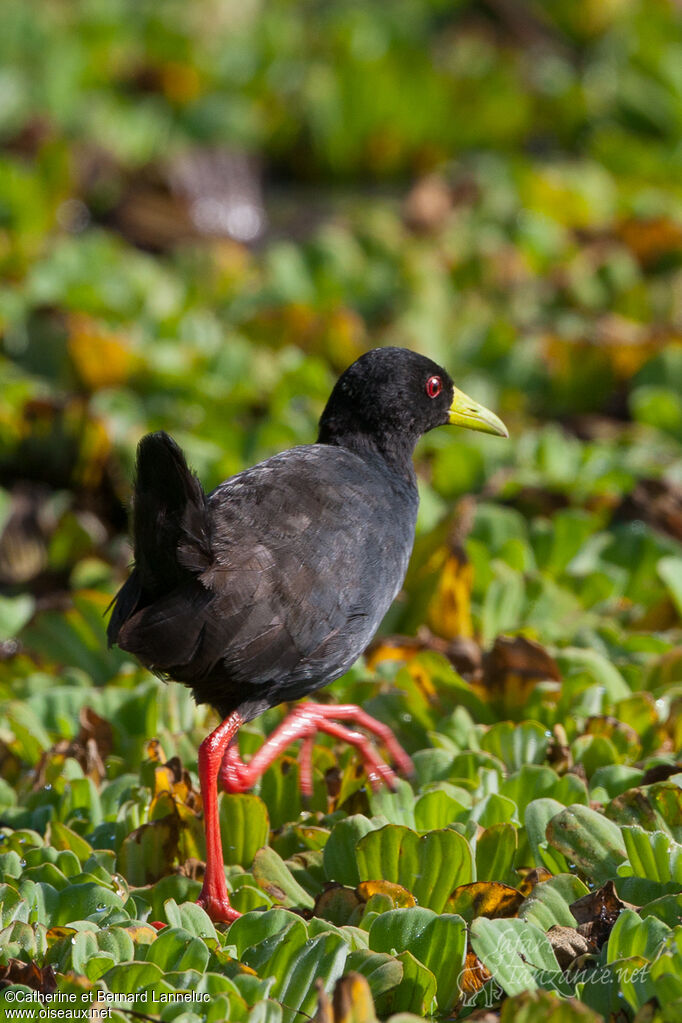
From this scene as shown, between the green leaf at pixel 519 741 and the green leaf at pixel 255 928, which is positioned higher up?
the green leaf at pixel 519 741

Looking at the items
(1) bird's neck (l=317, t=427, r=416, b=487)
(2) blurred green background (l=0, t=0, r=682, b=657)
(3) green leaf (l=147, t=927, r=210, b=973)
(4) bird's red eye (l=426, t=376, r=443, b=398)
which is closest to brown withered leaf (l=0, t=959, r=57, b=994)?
(3) green leaf (l=147, t=927, r=210, b=973)

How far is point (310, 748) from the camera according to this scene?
3227 millimetres

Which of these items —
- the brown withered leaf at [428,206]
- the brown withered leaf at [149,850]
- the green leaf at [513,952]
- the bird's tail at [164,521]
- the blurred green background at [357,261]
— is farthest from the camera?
the brown withered leaf at [428,206]

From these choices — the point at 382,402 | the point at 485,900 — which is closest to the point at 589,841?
the point at 485,900

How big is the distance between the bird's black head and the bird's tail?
0.84 metres

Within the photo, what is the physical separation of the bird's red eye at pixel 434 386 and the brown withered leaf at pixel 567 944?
4.98 feet

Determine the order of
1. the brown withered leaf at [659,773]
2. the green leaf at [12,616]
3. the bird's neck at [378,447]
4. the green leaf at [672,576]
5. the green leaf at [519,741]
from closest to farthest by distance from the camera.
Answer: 1. the brown withered leaf at [659,773]
2. the green leaf at [519,741]
3. the bird's neck at [378,447]
4. the green leaf at [672,576]
5. the green leaf at [12,616]

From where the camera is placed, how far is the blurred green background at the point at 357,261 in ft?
15.3

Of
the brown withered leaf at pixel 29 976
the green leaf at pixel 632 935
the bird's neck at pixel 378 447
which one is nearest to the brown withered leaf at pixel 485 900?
the green leaf at pixel 632 935

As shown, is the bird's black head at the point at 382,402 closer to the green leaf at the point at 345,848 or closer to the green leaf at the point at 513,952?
the green leaf at the point at 345,848

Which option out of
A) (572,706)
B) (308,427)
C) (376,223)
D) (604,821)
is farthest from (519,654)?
(376,223)

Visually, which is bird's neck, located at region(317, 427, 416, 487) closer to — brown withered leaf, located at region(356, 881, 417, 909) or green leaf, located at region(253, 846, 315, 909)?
green leaf, located at region(253, 846, 315, 909)

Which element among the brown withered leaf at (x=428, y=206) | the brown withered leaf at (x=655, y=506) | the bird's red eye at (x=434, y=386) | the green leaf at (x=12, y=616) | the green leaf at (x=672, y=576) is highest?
the brown withered leaf at (x=428, y=206)

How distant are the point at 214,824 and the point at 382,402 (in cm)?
120
